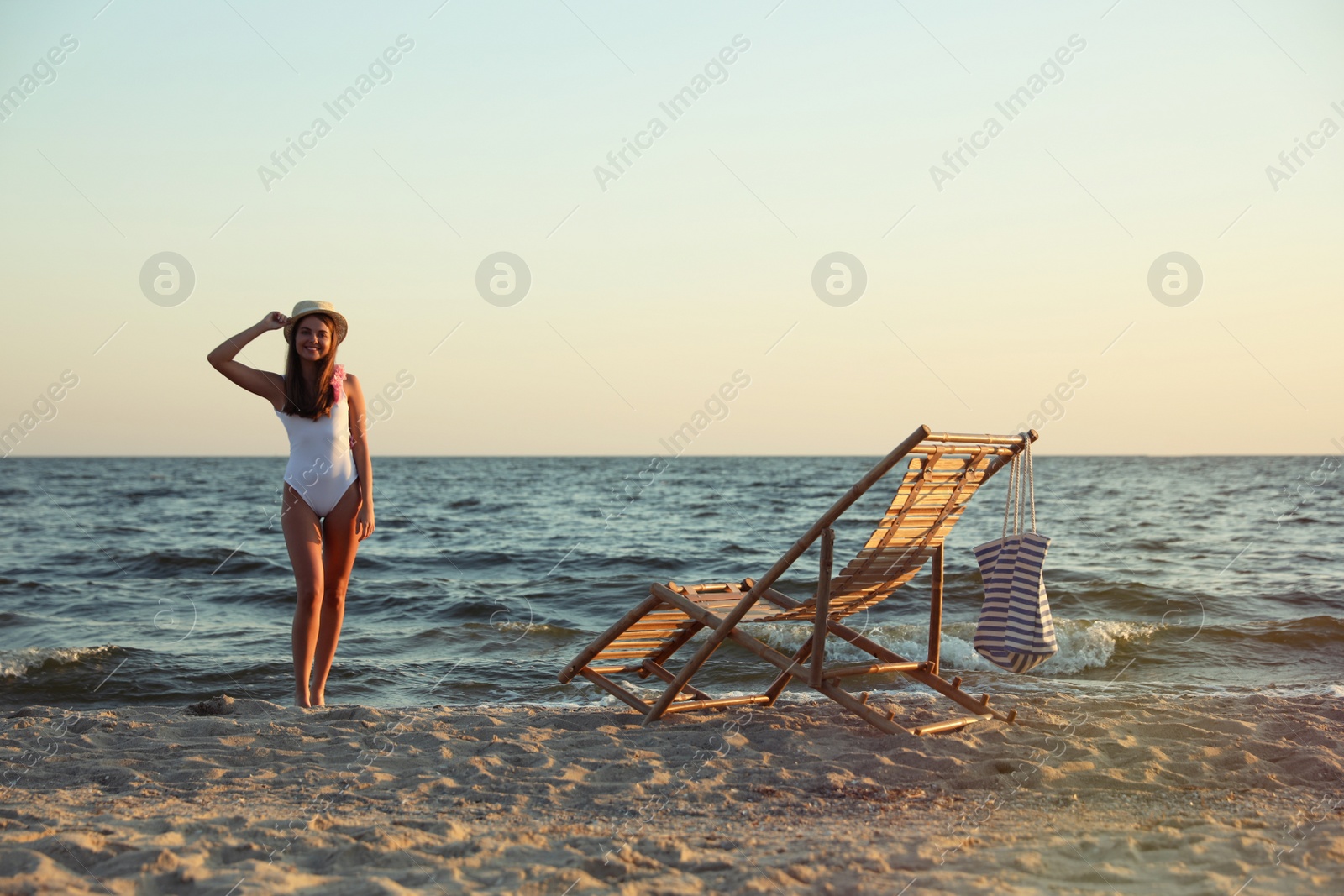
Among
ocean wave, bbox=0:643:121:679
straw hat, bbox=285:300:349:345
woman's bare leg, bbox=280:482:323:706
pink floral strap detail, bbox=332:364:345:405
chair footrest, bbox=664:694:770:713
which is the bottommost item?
ocean wave, bbox=0:643:121:679

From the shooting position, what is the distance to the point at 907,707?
504cm

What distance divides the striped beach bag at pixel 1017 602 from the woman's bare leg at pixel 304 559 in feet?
9.20

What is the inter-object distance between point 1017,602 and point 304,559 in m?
3.01

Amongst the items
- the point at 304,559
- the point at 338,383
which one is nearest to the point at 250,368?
the point at 338,383

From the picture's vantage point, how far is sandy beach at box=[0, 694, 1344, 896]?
2596mm

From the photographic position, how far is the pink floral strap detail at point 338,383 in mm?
4469

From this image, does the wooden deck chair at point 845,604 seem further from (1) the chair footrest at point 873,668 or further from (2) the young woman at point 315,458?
(2) the young woman at point 315,458

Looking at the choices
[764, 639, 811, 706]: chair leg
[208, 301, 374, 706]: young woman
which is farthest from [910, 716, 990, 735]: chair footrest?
[208, 301, 374, 706]: young woman

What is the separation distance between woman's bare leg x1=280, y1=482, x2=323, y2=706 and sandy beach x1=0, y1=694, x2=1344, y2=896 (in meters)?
0.42

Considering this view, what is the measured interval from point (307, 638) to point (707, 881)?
2567 mm

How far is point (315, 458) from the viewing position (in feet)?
14.5

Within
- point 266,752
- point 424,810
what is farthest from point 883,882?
point 266,752

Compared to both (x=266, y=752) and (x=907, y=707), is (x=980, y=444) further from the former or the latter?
(x=266, y=752)

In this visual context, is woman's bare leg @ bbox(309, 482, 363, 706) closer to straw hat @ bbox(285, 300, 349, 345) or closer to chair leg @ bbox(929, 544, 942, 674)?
straw hat @ bbox(285, 300, 349, 345)
